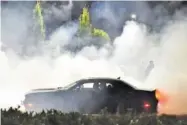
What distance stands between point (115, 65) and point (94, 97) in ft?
1.77

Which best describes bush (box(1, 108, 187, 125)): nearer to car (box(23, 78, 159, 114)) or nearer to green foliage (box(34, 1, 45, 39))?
car (box(23, 78, 159, 114))

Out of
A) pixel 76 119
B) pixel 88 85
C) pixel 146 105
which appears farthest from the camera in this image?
pixel 146 105

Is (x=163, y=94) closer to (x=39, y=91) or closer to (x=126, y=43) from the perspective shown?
(x=126, y=43)

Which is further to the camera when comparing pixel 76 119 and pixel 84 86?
pixel 84 86

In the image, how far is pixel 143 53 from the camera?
280 inches

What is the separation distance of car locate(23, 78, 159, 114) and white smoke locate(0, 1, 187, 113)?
0.10m

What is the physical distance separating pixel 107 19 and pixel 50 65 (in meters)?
1.05

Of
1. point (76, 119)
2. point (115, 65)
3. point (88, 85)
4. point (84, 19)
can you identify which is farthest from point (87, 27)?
point (76, 119)

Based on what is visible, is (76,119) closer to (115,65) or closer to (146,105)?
(115,65)

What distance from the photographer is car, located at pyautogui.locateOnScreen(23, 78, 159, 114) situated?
7012 mm

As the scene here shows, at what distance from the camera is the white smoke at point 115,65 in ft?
23.2

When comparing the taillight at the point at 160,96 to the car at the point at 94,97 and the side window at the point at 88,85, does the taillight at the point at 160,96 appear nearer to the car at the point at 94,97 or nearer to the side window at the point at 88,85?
the car at the point at 94,97

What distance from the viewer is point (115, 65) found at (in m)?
7.11

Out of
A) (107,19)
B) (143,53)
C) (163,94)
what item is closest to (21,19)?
(107,19)
